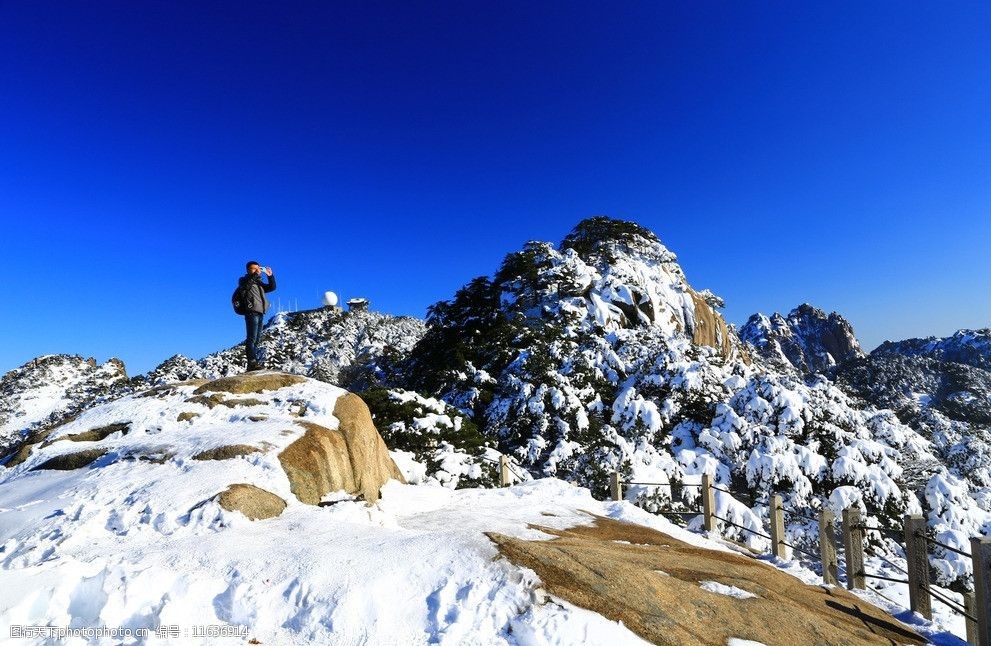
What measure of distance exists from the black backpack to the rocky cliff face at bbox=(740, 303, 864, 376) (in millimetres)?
107906

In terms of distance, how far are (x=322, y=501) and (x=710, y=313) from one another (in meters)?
29.1

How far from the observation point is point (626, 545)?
6.04 meters

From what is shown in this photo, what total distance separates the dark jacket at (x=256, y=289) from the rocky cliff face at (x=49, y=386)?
179ft

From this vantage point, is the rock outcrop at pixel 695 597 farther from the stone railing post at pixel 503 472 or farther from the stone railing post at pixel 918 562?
the stone railing post at pixel 503 472

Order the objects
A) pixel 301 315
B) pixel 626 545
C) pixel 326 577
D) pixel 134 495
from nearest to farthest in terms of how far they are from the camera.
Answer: pixel 326 577 → pixel 134 495 → pixel 626 545 → pixel 301 315

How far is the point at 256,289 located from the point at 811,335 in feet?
449

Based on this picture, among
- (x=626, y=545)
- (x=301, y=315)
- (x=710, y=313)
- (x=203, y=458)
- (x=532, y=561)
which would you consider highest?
(x=301, y=315)

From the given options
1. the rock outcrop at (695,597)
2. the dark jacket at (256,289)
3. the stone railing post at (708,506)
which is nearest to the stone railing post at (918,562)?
the rock outcrop at (695,597)

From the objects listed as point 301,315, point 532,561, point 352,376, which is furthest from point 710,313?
point 301,315

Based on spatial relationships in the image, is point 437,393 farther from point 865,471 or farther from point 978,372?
point 978,372

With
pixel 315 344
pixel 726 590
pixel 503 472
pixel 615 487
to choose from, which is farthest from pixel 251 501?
pixel 315 344

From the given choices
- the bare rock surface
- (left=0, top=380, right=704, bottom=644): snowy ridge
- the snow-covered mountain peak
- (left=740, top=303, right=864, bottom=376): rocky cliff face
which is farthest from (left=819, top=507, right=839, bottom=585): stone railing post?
(left=740, top=303, right=864, bottom=376): rocky cliff face

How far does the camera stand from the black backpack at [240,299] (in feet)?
32.3

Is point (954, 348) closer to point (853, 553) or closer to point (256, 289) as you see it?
point (853, 553)
